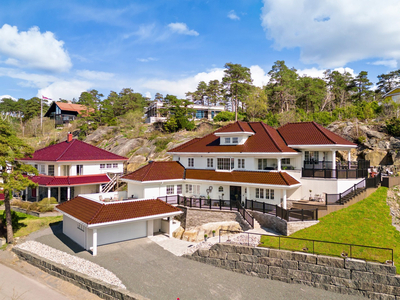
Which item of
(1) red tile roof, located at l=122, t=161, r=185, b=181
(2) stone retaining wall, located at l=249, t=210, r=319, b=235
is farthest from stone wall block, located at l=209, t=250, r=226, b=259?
(1) red tile roof, located at l=122, t=161, r=185, b=181

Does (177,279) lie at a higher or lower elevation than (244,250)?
lower

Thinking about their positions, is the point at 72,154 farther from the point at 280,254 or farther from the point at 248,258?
the point at 280,254

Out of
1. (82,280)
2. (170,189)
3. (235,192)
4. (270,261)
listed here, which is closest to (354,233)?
(270,261)

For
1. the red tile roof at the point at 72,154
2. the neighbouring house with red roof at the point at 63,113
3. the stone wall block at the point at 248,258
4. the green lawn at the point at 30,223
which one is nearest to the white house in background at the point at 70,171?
the red tile roof at the point at 72,154

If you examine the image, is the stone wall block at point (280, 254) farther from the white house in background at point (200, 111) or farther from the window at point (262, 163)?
the white house in background at point (200, 111)

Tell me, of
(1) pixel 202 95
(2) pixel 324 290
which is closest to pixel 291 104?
(1) pixel 202 95

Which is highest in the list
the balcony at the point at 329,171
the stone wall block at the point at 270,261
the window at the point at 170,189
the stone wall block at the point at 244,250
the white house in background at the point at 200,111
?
the white house in background at the point at 200,111

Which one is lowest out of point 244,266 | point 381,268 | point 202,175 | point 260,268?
point 244,266

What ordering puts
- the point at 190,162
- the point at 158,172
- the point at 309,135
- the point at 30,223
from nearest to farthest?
the point at 30,223 → the point at 309,135 → the point at 158,172 → the point at 190,162
